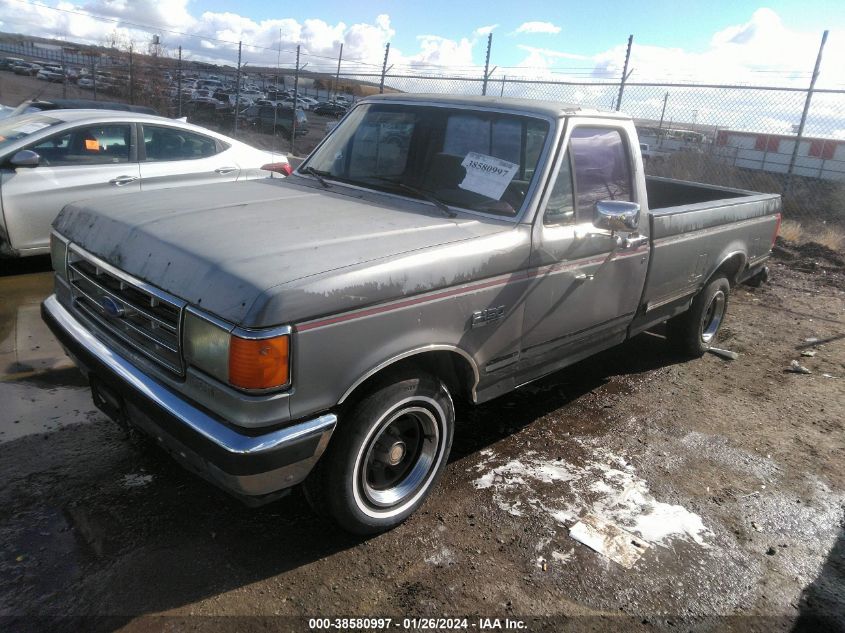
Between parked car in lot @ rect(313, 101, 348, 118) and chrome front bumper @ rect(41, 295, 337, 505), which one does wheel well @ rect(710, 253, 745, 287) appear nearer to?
chrome front bumper @ rect(41, 295, 337, 505)

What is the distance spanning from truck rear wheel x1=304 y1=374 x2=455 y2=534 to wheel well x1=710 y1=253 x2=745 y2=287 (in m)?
3.43

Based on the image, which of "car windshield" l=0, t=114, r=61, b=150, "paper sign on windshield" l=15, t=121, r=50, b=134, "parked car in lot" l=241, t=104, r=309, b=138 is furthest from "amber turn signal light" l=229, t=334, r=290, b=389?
"parked car in lot" l=241, t=104, r=309, b=138

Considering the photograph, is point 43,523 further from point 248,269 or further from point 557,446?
point 557,446

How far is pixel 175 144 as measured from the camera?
680cm

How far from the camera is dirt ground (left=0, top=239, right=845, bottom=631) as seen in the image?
8.35 feet

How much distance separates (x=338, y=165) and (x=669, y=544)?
9.39 feet

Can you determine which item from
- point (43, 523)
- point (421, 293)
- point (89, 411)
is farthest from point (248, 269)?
point (89, 411)

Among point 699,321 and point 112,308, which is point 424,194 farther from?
point 699,321

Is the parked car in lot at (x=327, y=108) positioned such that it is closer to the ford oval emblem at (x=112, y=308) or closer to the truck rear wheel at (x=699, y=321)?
the truck rear wheel at (x=699, y=321)

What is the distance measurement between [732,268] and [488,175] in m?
3.34

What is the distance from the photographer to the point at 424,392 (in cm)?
287

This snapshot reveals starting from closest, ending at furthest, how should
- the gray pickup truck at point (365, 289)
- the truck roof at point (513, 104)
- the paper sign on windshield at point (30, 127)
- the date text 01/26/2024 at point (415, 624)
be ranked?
1. the gray pickup truck at point (365, 289)
2. the date text 01/26/2024 at point (415, 624)
3. the truck roof at point (513, 104)
4. the paper sign on windshield at point (30, 127)

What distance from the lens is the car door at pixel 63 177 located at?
18.9 ft

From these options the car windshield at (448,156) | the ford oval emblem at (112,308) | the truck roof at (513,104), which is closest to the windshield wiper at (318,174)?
the car windshield at (448,156)
